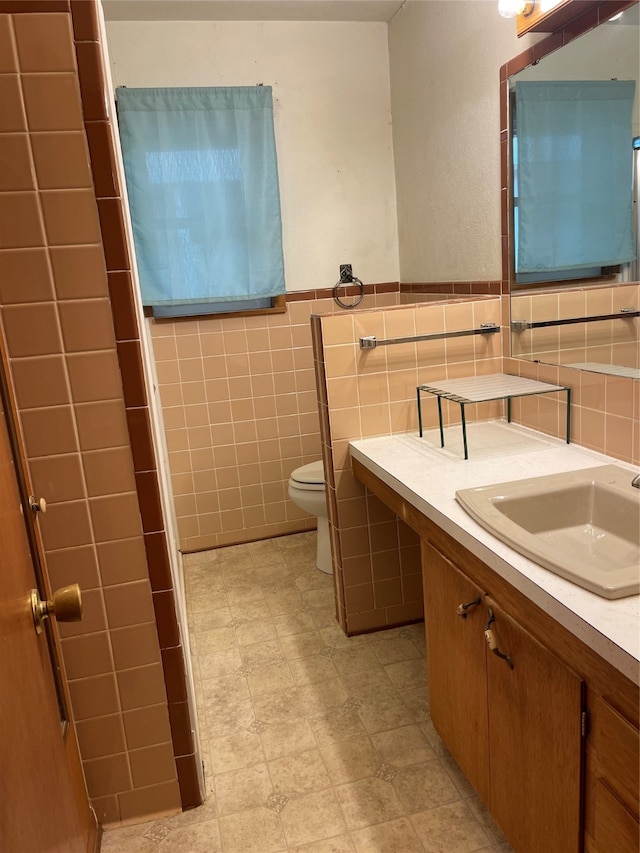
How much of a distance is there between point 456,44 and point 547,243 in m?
0.95

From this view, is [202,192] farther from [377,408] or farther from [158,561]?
[158,561]

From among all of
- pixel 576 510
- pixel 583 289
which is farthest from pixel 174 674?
pixel 583 289

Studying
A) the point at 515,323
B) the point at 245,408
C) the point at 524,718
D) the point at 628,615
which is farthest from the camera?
the point at 245,408

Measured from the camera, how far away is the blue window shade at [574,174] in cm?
164

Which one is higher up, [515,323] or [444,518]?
[515,323]

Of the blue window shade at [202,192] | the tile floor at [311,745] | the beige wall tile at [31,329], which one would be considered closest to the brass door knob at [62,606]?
the beige wall tile at [31,329]

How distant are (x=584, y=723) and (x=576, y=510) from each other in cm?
62

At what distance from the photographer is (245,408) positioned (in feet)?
10.7

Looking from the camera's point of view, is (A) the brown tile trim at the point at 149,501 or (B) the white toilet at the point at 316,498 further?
(B) the white toilet at the point at 316,498

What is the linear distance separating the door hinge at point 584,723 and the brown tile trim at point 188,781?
105cm

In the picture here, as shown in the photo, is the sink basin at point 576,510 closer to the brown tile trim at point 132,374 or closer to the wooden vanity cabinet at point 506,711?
the wooden vanity cabinet at point 506,711

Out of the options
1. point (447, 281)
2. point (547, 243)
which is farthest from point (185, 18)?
point (547, 243)

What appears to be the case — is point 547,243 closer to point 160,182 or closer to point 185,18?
point 160,182

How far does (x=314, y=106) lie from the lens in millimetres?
3045
